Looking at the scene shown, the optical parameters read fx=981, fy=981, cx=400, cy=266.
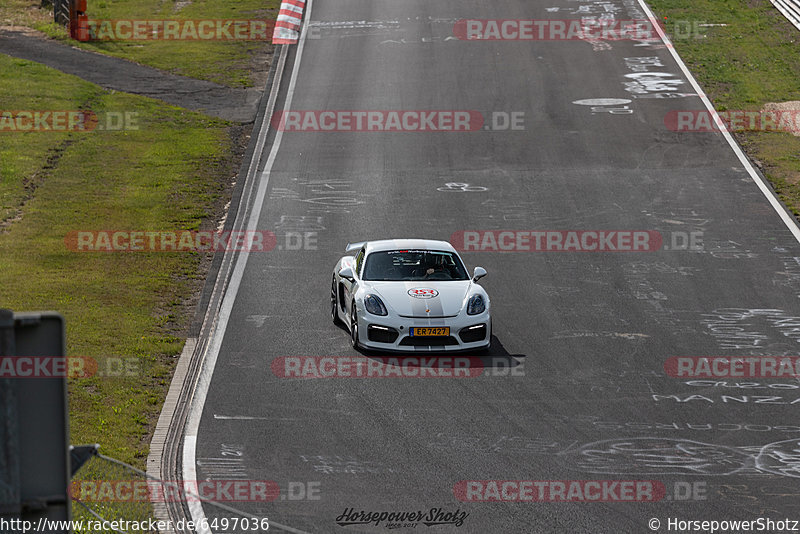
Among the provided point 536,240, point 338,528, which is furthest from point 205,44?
point 338,528

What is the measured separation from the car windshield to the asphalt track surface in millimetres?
1037

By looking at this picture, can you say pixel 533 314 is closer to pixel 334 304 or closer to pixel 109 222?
pixel 334 304

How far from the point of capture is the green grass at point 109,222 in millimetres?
12523

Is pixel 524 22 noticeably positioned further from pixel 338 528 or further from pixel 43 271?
pixel 338 528

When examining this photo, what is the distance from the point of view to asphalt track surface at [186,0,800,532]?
32.8 feet

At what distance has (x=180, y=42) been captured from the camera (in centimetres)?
3353

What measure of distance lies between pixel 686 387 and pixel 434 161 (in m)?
12.1
